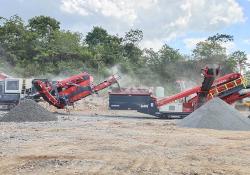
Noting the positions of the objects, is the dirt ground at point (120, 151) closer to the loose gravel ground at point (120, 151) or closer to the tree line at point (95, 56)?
the loose gravel ground at point (120, 151)

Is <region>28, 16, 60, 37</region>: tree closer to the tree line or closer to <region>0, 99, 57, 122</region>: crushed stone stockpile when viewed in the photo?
the tree line

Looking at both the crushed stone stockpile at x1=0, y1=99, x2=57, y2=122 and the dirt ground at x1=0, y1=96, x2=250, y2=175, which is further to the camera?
the crushed stone stockpile at x1=0, y1=99, x2=57, y2=122

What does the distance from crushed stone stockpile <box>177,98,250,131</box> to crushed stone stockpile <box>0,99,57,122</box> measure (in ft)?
20.9

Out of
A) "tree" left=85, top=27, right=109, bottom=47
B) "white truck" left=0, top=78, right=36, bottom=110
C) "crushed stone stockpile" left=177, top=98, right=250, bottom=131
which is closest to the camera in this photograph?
"crushed stone stockpile" left=177, top=98, right=250, bottom=131

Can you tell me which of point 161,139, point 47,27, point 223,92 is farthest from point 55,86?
point 47,27

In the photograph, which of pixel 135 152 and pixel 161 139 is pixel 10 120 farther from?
pixel 135 152

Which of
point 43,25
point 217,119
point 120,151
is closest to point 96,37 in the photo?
point 43,25

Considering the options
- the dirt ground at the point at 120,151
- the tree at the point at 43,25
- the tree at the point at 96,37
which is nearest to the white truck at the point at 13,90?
the dirt ground at the point at 120,151

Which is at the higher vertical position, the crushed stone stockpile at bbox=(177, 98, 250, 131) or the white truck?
the white truck

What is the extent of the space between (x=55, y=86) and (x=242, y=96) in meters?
10.9

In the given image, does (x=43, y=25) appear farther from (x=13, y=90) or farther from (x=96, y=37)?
(x=13, y=90)

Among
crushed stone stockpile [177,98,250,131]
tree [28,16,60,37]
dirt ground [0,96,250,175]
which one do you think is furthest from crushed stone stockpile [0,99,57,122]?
tree [28,16,60,37]

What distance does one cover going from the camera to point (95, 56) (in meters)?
60.8

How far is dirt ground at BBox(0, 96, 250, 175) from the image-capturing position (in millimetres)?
10742
